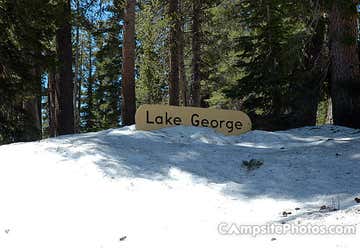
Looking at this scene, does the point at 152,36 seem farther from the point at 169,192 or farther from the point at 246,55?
the point at 169,192

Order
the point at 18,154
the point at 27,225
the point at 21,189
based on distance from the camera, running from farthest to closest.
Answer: the point at 18,154 < the point at 21,189 < the point at 27,225

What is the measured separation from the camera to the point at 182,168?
20.1 ft

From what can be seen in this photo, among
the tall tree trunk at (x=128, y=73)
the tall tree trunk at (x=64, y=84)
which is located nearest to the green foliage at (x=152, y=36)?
the tall tree trunk at (x=128, y=73)

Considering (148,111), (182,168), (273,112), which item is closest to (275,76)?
(273,112)

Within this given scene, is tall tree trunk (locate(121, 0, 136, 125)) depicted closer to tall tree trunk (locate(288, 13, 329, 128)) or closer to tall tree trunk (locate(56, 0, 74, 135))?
tall tree trunk (locate(56, 0, 74, 135))

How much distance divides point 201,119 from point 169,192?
3.81m

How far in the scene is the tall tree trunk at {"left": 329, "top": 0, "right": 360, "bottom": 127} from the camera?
9.43 m

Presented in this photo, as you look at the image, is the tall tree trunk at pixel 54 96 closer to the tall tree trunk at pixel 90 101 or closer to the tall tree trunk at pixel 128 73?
the tall tree trunk at pixel 128 73

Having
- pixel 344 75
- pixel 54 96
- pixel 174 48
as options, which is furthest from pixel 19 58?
pixel 344 75

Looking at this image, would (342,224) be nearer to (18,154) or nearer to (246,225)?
(246,225)

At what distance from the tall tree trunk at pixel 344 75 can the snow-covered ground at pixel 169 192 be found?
245cm

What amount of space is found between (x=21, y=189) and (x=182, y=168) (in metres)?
2.21

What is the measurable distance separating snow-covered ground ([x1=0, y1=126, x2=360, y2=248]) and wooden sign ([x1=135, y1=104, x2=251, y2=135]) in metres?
0.87

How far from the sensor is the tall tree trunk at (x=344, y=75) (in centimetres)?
943
